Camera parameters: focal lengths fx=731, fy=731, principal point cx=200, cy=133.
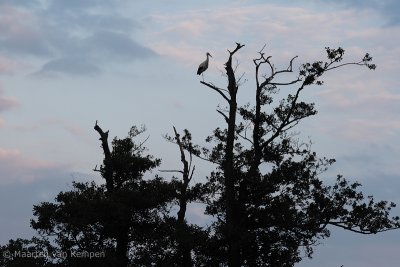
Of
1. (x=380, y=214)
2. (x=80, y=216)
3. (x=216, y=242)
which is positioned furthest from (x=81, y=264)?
(x=380, y=214)

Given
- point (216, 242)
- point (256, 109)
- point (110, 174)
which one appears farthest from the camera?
point (110, 174)

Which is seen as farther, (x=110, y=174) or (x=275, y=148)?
(x=110, y=174)

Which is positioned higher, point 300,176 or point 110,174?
point 110,174

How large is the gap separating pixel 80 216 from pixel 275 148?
881cm

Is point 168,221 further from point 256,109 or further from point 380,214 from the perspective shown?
point 380,214

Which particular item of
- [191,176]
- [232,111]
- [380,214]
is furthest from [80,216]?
[380,214]

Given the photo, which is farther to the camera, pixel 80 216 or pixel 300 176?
pixel 80 216

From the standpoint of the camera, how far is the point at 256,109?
1210 inches

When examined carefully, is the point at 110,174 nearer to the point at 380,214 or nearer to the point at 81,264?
the point at 81,264

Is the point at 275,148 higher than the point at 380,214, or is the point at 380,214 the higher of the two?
the point at 275,148

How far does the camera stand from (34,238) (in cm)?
3181

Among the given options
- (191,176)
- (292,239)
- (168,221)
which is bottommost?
(292,239)

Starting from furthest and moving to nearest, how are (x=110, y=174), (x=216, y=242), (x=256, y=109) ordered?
(x=110, y=174)
(x=256, y=109)
(x=216, y=242)

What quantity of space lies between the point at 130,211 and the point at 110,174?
2.43 metres
